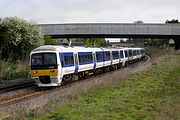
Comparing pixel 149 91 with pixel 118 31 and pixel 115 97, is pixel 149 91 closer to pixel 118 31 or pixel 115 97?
pixel 115 97

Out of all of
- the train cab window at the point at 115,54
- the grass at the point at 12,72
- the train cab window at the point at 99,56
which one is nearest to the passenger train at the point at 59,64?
the train cab window at the point at 99,56

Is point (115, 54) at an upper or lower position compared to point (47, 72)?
lower

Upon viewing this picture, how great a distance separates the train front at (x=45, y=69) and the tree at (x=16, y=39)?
16615 millimetres

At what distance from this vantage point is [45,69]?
2511 centimetres

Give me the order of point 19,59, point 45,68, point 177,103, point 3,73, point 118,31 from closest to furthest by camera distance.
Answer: point 177,103, point 45,68, point 3,73, point 19,59, point 118,31

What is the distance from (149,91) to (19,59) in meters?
25.0

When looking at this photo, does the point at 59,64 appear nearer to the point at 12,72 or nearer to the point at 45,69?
the point at 45,69

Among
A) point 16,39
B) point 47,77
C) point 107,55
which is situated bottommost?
point 47,77

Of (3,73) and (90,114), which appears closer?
(90,114)

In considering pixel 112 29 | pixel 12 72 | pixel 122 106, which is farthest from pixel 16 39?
pixel 112 29

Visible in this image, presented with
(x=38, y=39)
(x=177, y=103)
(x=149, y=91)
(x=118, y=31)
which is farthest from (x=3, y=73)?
(x=118, y=31)

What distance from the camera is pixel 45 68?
25156 mm

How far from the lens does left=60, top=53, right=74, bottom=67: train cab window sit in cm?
2602

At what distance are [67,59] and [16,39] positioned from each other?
16141 millimetres
